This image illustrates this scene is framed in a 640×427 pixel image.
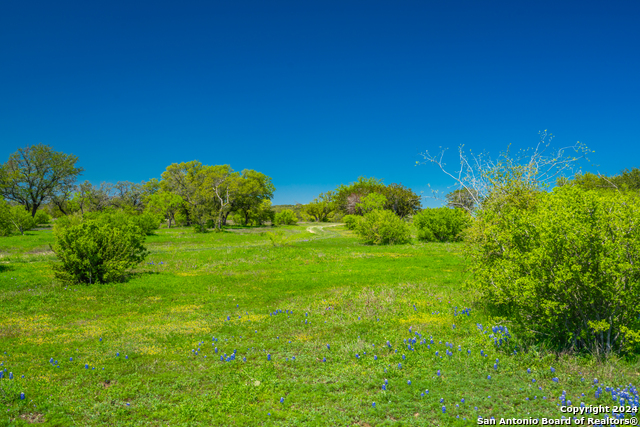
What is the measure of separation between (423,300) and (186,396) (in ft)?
30.9

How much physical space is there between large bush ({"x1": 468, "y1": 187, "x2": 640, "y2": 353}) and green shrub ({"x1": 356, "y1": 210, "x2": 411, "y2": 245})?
2890 cm

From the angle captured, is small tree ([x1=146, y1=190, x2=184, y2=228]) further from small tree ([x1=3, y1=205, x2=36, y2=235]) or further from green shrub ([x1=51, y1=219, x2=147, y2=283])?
green shrub ([x1=51, y1=219, x2=147, y2=283])

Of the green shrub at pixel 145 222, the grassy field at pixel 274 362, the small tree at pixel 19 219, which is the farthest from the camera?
the green shrub at pixel 145 222

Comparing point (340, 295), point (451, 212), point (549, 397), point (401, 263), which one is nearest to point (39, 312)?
point (340, 295)

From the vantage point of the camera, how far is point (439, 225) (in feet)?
126

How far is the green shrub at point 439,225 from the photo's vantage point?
37531mm

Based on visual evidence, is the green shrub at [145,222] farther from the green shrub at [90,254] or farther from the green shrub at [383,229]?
the green shrub at [383,229]

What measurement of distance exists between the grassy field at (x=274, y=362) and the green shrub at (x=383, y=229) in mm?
21618

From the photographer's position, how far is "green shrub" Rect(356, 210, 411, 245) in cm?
3691

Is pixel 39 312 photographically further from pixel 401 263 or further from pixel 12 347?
pixel 401 263

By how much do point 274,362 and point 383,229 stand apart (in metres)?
29.9

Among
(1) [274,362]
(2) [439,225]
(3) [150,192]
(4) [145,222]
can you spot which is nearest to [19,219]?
(4) [145,222]

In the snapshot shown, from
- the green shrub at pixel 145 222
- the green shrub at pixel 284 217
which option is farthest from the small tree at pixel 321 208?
the green shrub at pixel 145 222

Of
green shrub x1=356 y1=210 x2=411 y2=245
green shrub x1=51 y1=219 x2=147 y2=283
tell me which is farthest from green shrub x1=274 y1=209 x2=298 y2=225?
green shrub x1=51 y1=219 x2=147 y2=283
